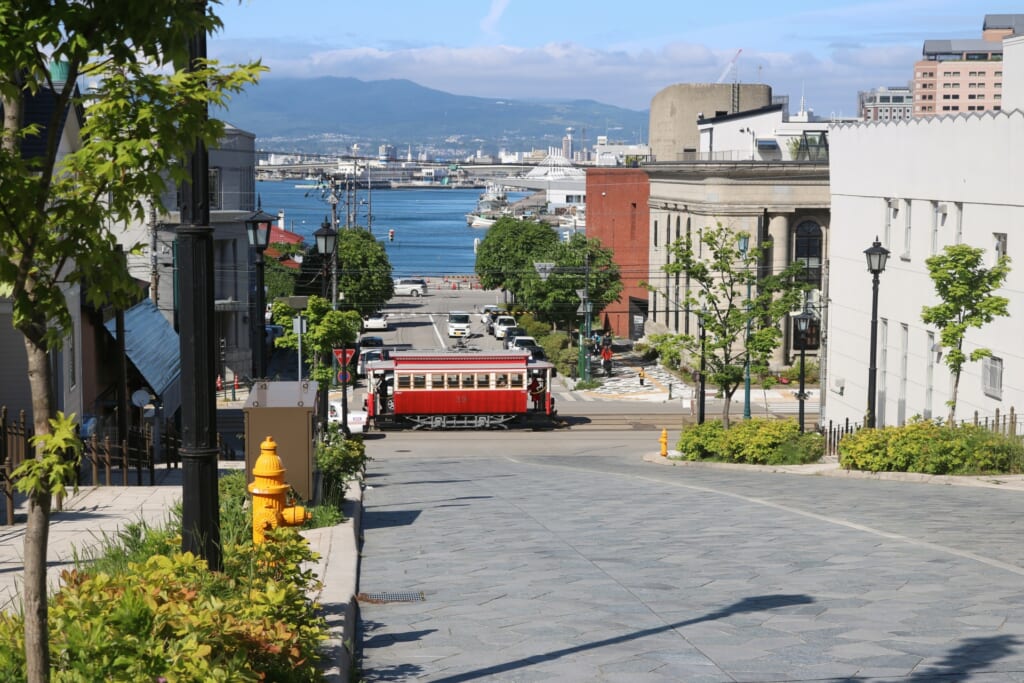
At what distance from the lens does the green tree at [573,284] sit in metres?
74.4

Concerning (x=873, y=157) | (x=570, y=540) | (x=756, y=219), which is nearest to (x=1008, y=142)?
(x=873, y=157)

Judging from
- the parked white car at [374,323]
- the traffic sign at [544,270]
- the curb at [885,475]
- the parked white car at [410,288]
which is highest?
the traffic sign at [544,270]

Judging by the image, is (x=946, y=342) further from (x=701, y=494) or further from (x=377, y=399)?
(x=377, y=399)

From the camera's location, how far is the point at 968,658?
323 inches

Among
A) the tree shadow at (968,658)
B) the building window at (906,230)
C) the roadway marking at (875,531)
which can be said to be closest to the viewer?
the tree shadow at (968,658)

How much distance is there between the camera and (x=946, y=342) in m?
25.6

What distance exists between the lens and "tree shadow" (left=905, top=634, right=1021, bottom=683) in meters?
7.76

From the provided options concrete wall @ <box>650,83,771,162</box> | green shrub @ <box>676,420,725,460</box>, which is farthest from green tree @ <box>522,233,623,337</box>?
green shrub @ <box>676,420,725,460</box>

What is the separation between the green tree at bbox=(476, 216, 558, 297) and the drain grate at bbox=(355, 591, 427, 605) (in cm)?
7501

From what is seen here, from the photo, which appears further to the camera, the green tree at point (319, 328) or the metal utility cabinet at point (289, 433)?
the green tree at point (319, 328)

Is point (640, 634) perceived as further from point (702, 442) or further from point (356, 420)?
point (356, 420)

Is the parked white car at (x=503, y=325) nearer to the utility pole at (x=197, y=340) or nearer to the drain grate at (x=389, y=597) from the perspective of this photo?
the drain grate at (x=389, y=597)

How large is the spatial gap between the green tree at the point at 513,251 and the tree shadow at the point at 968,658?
76.8 metres

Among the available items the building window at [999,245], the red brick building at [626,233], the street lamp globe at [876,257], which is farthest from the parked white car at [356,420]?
the red brick building at [626,233]
